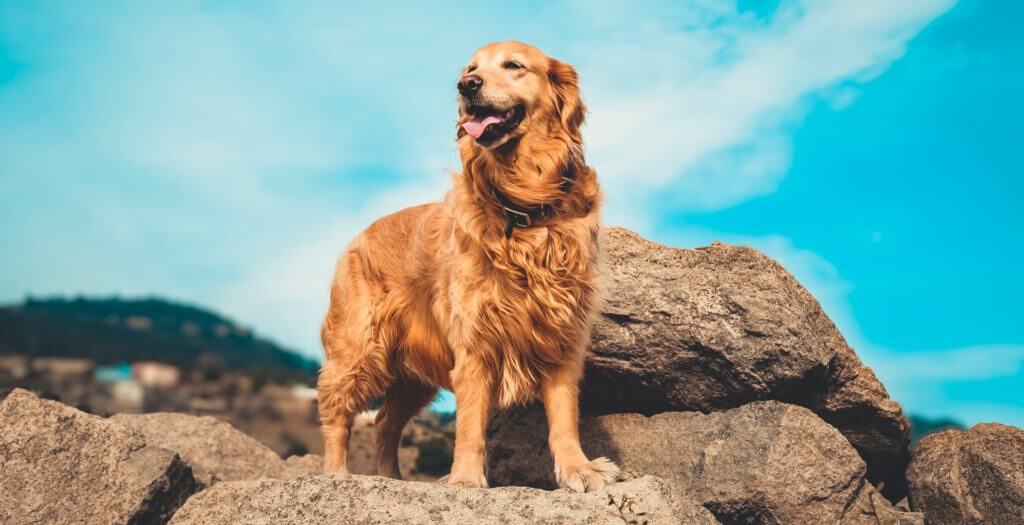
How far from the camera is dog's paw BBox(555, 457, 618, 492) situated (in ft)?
13.1

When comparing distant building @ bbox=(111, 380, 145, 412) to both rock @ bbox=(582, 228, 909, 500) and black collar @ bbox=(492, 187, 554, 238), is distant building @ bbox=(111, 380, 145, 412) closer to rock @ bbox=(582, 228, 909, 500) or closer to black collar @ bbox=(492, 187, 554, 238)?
rock @ bbox=(582, 228, 909, 500)

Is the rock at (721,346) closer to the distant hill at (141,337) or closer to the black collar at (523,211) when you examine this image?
the black collar at (523,211)

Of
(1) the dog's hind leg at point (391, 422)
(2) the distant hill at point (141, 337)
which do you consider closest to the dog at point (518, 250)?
(1) the dog's hind leg at point (391, 422)

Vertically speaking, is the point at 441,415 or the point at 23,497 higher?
the point at 441,415

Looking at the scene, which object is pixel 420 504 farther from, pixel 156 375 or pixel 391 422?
pixel 156 375

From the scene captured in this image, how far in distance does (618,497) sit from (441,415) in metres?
4.24

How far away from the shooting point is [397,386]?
19.7 feet

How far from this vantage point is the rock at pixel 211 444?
7.06m

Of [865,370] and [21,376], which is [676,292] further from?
[21,376]

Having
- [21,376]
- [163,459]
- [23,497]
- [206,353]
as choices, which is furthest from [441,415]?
[206,353]

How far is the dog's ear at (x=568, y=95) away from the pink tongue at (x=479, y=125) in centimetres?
→ 44

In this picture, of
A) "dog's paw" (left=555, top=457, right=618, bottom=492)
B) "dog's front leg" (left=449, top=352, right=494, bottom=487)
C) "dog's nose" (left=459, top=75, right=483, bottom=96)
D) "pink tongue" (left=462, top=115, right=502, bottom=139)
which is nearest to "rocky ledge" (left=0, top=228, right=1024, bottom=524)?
"dog's paw" (left=555, top=457, right=618, bottom=492)

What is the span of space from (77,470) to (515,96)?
131 inches

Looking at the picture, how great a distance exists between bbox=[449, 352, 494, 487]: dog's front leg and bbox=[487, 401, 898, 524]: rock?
1428mm
